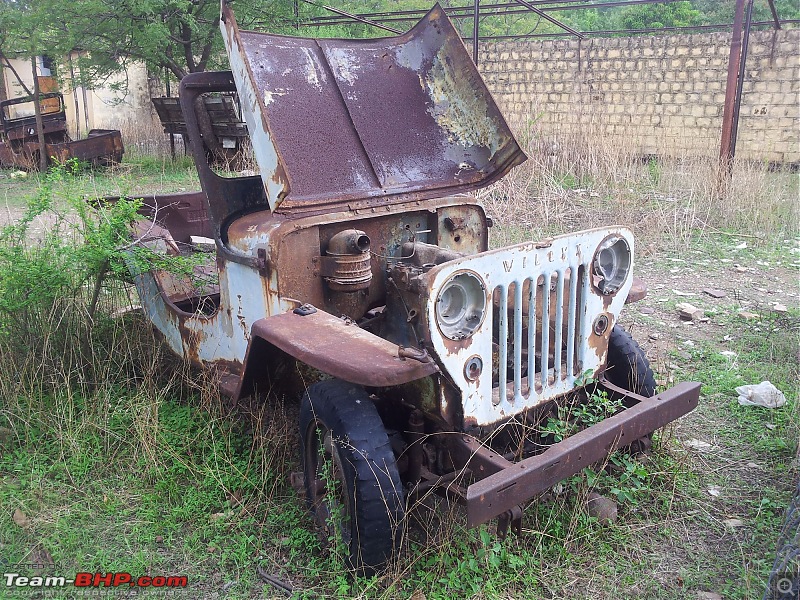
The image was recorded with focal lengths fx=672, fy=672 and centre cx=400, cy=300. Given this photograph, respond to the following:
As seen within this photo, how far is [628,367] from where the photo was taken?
11.4 ft

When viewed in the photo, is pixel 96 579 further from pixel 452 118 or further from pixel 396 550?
pixel 452 118

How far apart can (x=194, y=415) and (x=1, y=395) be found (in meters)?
1.15

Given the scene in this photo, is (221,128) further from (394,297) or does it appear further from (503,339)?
(503,339)

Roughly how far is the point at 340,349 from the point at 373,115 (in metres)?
1.59

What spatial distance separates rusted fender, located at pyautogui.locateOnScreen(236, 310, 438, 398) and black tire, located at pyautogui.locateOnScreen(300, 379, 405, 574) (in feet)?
0.82

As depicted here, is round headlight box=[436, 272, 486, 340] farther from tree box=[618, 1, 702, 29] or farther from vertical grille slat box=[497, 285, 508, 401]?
tree box=[618, 1, 702, 29]

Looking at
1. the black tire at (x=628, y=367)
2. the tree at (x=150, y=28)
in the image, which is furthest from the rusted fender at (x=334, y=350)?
the tree at (x=150, y=28)

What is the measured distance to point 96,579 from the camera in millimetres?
2727

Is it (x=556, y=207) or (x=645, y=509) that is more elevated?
(x=556, y=207)

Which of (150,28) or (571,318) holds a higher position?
(150,28)

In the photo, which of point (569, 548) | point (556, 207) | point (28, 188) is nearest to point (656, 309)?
point (556, 207)

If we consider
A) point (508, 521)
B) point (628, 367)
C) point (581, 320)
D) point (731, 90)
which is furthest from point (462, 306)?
point (731, 90)

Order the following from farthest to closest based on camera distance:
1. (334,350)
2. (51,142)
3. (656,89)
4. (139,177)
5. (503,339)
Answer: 1. (51,142)
2. (656,89)
3. (139,177)
4. (503,339)
5. (334,350)

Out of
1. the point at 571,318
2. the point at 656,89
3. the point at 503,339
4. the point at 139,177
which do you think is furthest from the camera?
the point at 656,89
